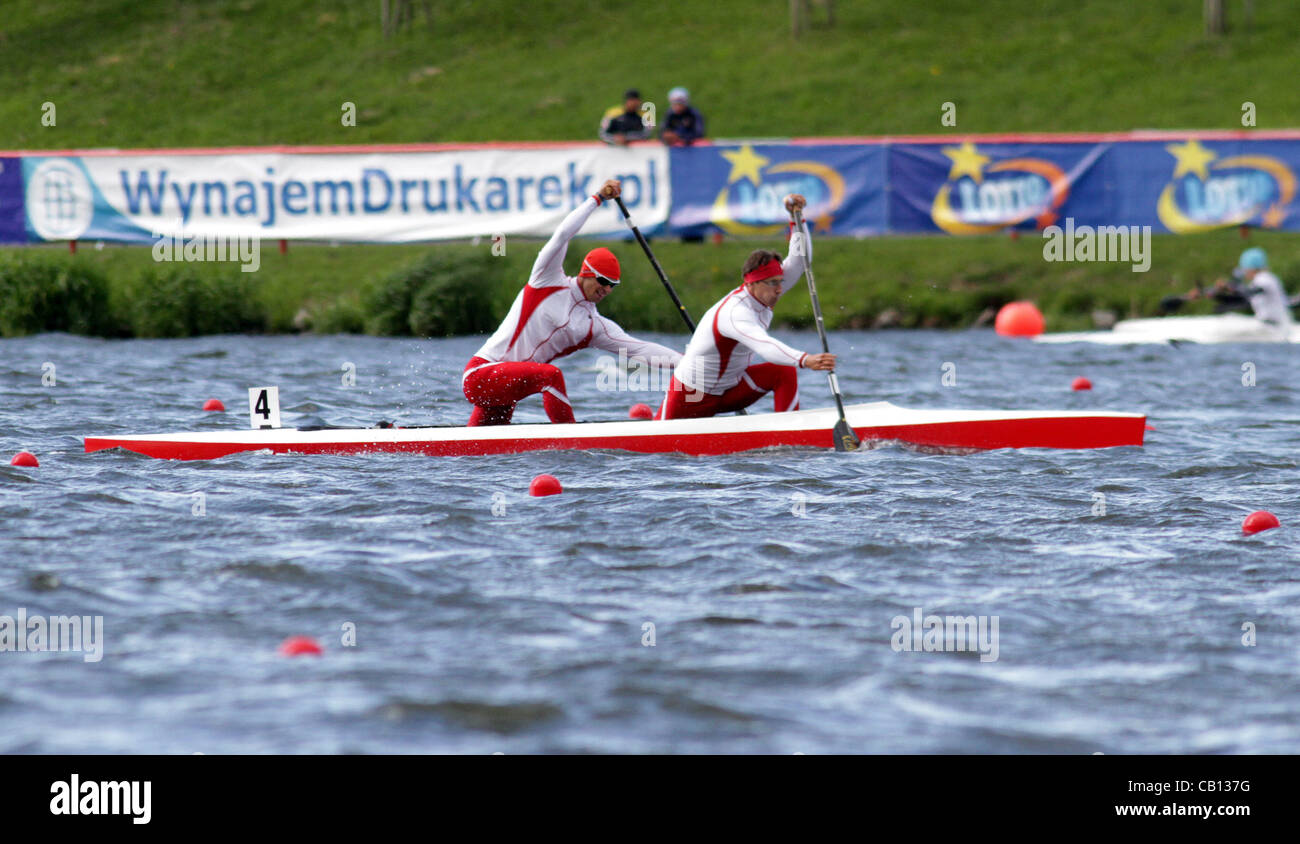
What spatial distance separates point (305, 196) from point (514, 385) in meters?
10.1

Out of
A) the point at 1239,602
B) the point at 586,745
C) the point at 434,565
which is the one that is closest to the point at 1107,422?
the point at 1239,602

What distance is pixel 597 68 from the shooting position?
A: 3288cm

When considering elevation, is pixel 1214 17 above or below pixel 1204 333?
above

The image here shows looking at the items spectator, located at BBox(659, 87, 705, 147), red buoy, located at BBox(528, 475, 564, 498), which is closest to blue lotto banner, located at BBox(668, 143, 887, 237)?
spectator, located at BBox(659, 87, 705, 147)

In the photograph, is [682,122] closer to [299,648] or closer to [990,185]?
[990,185]

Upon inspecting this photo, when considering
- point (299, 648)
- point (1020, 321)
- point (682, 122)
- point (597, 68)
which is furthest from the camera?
point (597, 68)

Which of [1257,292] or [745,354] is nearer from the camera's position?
[745,354]

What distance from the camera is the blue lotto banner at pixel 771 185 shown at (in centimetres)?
1955

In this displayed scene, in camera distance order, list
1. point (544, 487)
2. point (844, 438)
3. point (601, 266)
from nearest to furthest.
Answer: point (544, 487) → point (844, 438) → point (601, 266)

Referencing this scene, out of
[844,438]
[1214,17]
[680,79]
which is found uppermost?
[1214,17]

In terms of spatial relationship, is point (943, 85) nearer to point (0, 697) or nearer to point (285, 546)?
point (285, 546)

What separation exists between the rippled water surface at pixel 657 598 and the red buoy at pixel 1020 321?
24.9 ft

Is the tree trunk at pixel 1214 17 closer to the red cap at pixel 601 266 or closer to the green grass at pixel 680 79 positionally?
the green grass at pixel 680 79

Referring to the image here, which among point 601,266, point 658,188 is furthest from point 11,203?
point 601,266
